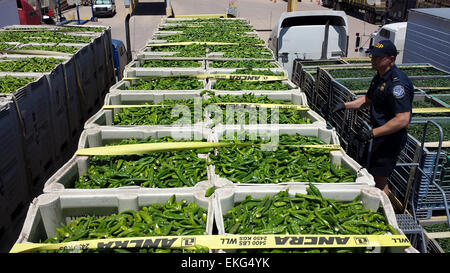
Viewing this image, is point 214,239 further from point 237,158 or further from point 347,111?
point 347,111

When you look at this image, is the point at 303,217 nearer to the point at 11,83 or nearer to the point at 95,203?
the point at 95,203

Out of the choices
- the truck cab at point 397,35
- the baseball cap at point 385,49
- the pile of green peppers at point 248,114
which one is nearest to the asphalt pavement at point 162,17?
the truck cab at point 397,35

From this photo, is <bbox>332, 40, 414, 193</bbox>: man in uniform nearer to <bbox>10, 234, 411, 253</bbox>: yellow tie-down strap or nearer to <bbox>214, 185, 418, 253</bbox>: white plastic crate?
<bbox>214, 185, 418, 253</bbox>: white plastic crate

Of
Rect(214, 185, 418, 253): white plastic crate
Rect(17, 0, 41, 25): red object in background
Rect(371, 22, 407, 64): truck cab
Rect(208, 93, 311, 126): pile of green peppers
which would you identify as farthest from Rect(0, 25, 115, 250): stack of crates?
Rect(371, 22, 407, 64): truck cab

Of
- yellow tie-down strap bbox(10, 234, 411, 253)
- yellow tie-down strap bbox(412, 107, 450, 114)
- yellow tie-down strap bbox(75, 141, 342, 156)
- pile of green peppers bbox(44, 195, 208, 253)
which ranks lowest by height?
pile of green peppers bbox(44, 195, 208, 253)

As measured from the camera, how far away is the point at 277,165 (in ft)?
18.7

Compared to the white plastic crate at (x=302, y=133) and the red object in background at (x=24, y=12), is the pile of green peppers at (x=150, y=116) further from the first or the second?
the red object in background at (x=24, y=12)

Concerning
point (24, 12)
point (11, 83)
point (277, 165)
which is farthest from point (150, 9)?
point (277, 165)

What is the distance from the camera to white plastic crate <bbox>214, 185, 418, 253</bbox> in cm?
467

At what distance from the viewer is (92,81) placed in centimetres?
1258

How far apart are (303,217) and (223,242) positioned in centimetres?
113

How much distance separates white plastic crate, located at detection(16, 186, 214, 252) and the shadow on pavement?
42652 mm
